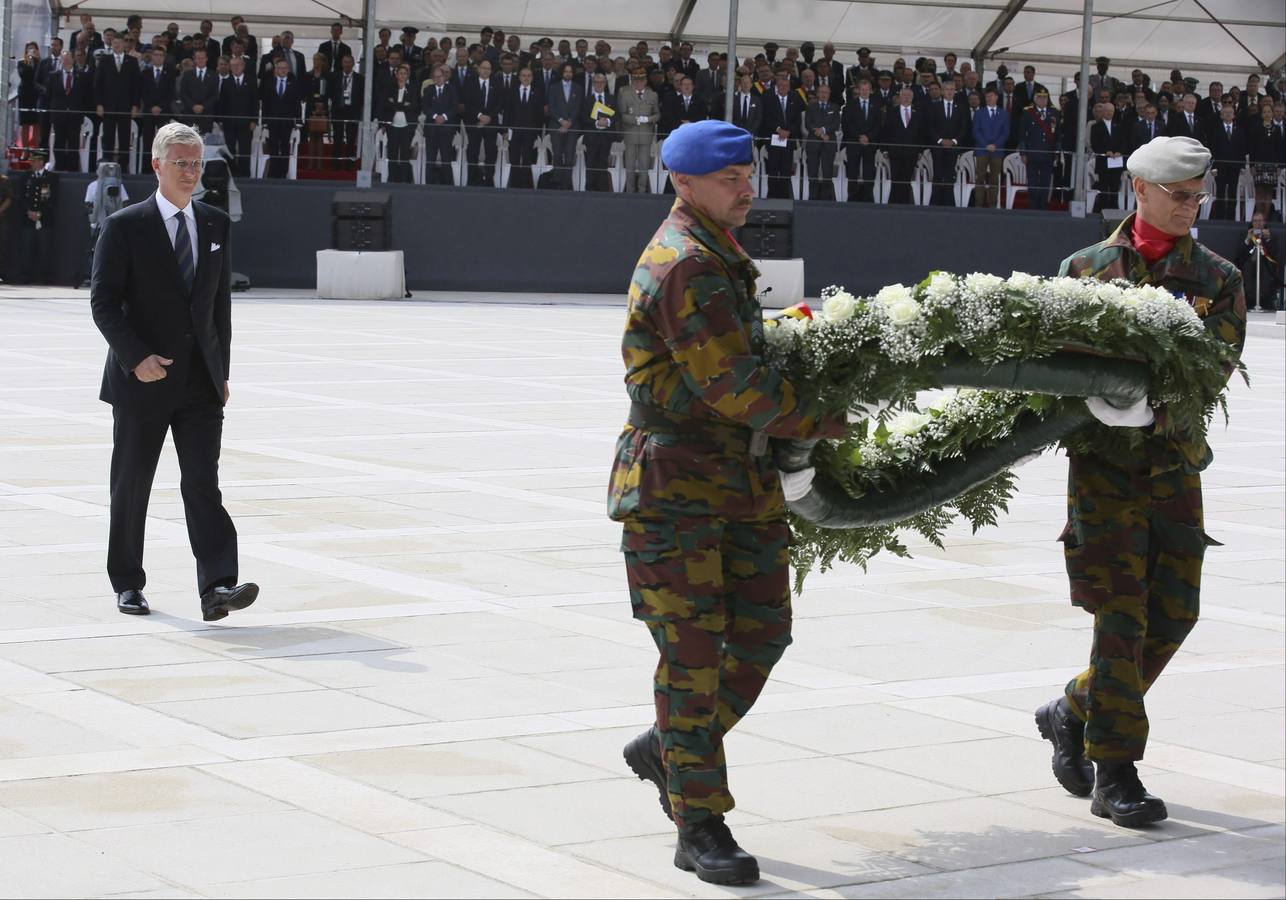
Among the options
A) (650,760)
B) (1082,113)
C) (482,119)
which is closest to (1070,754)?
(650,760)

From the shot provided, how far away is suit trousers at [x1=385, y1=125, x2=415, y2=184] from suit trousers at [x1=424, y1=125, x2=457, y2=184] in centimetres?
27

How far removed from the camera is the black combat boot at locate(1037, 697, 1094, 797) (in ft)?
19.2

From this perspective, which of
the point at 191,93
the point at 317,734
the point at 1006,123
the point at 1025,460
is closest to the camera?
the point at 1025,460

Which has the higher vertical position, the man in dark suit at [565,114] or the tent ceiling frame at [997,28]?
the tent ceiling frame at [997,28]

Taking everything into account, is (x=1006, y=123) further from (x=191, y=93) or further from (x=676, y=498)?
(x=676, y=498)

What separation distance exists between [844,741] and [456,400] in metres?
10.4

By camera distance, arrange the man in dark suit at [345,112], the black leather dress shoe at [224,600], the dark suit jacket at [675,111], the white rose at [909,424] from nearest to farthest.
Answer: the white rose at [909,424] → the black leather dress shoe at [224,600] → the man in dark suit at [345,112] → the dark suit jacket at [675,111]

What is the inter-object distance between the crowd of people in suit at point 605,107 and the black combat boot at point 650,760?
24.0m

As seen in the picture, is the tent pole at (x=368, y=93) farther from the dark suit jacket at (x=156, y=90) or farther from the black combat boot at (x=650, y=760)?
the black combat boot at (x=650, y=760)

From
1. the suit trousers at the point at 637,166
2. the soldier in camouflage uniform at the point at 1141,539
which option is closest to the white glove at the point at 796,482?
the soldier in camouflage uniform at the point at 1141,539

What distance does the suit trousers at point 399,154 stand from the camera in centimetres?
2978

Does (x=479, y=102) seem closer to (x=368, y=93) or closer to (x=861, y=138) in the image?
(x=368, y=93)

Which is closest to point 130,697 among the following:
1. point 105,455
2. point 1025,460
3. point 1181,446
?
point 1025,460

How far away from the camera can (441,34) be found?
32312 millimetres
